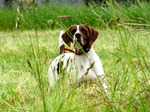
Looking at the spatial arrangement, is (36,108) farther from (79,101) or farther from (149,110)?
(149,110)

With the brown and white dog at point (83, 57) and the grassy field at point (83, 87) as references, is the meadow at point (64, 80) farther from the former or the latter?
the brown and white dog at point (83, 57)

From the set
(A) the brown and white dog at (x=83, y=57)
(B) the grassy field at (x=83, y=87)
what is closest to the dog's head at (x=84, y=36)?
(A) the brown and white dog at (x=83, y=57)

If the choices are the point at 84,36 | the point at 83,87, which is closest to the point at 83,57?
the point at 84,36

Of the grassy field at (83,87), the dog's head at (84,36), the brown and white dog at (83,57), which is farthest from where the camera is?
the dog's head at (84,36)

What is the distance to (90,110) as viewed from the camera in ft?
7.52

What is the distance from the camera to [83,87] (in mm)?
3504

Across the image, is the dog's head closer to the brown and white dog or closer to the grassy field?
the brown and white dog

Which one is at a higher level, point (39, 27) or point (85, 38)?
point (85, 38)

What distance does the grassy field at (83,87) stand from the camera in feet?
5.67

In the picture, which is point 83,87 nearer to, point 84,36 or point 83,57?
point 83,57

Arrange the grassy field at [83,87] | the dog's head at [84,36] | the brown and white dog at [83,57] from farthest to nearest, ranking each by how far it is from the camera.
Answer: the dog's head at [84,36], the brown and white dog at [83,57], the grassy field at [83,87]

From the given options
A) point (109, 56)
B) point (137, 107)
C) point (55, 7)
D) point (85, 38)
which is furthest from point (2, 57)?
point (55, 7)

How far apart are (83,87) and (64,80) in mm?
940

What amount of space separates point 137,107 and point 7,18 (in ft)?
39.8
